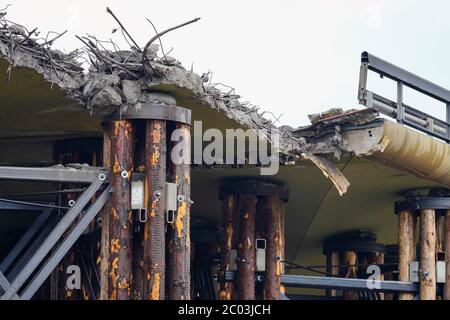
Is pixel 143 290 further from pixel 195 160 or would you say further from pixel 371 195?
pixel 371 195

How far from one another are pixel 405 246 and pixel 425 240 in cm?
46

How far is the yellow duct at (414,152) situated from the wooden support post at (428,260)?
127 cm

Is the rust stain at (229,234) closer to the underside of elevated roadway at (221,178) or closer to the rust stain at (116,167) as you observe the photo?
the underside of elevated roadway at (221,178)

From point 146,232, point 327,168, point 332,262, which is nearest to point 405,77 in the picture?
point 327,168

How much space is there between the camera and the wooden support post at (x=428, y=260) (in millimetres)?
25094

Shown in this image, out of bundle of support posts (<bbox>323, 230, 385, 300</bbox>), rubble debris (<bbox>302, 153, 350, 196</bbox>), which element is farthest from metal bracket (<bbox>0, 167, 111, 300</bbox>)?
bundle of support posts (<bbox>323, 230, 385, 300</bbox>)

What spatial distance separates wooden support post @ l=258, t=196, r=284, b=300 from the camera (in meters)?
24.5

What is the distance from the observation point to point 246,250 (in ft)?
80.5

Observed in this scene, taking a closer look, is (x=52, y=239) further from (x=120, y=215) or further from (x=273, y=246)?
(x=273, y=246)

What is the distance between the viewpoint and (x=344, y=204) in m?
27.9

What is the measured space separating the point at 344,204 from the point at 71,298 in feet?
29.2

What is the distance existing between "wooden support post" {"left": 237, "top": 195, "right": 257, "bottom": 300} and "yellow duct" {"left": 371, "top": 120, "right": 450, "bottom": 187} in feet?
9.21
